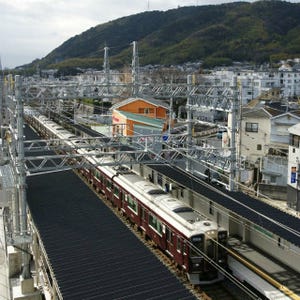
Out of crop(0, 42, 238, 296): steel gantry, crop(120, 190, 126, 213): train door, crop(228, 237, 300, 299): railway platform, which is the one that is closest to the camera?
crop(228, 237, 300, 299): railway platform

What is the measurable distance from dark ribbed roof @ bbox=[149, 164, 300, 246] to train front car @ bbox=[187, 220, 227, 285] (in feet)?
3.18

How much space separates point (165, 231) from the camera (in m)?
9.85

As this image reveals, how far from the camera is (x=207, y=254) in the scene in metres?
9.05

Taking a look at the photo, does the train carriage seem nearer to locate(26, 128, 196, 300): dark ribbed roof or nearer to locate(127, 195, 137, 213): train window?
locate(127, 195, 137, 213): train window

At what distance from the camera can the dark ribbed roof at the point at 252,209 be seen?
9094 mm

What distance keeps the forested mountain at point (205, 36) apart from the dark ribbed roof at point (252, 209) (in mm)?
66386

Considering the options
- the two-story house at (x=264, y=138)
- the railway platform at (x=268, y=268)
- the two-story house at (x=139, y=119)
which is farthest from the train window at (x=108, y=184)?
the two-story house at (x=264, y=138)

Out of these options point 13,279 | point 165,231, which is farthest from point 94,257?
point 13,279

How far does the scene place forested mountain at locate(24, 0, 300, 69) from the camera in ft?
273

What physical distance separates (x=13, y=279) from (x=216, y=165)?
6.63 m

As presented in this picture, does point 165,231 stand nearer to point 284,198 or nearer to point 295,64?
point 284,198

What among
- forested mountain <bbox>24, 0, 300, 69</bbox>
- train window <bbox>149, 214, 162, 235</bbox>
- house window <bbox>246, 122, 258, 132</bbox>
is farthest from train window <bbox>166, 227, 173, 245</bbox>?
forested mountain <bbox>24, 0, 300, 69</bbox>

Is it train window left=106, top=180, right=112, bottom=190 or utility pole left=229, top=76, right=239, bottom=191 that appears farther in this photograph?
train window left=106, top=180, right=112, bottom=190

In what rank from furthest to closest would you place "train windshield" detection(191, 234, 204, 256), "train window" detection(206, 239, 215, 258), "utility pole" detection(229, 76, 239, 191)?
"utility pole" detection(229, 76, 239, 191) < "train window" detection(206, 239, 215, 258) < "train windshield" detection(191, 234, 204, 256)
